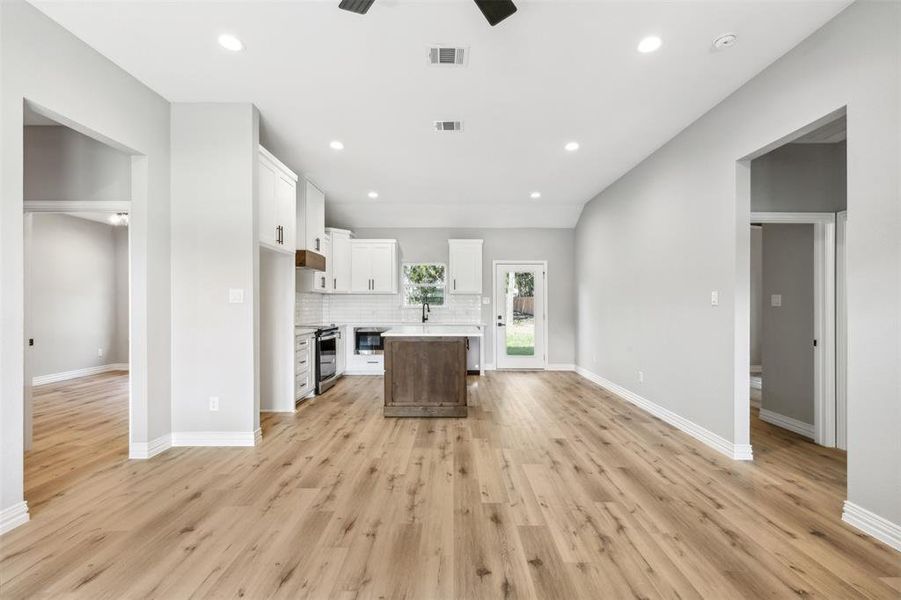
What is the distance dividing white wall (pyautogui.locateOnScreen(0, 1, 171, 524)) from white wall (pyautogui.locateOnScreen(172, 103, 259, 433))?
104mm

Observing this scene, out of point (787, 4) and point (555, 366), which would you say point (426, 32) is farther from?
point (555, 366)

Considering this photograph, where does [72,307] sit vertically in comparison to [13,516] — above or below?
above

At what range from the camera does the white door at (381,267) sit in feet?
22.1

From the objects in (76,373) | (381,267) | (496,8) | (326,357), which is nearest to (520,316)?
(381,267)

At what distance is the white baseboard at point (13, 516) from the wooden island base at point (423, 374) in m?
2.68

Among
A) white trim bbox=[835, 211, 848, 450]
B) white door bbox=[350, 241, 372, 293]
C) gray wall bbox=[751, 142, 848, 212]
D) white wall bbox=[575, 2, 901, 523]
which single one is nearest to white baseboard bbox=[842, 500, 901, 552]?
white wall bbox=[575, 2, 901, 523]

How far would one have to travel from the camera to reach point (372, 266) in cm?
674

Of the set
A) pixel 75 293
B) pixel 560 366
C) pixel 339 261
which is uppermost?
pixel 339 261

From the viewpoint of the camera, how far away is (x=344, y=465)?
2875 millimetres

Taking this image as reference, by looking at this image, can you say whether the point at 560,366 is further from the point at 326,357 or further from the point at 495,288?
the point at 326,357

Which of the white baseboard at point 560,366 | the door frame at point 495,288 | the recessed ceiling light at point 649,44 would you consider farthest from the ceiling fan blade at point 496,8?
the white baseboard at point 560,366

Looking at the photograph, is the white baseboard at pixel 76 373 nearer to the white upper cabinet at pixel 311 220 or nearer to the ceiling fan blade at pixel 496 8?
the white upper cabinet at pixel 311 220

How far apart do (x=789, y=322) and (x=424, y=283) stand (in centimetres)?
519

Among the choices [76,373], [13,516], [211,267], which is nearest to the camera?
[13,516]
